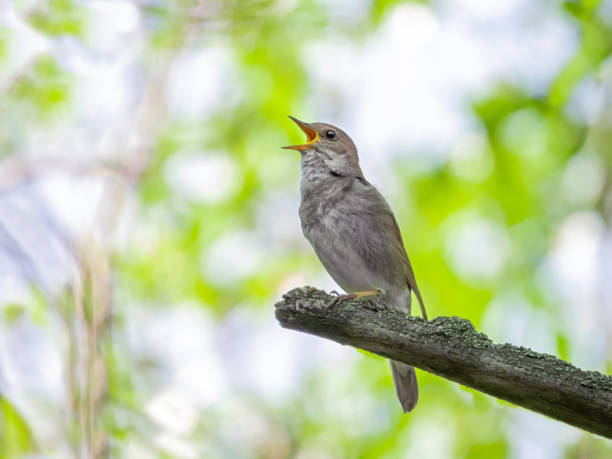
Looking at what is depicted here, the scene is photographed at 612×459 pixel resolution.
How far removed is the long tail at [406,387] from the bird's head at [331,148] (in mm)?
1664

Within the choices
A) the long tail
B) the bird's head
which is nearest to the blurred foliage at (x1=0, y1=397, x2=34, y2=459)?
the long tail

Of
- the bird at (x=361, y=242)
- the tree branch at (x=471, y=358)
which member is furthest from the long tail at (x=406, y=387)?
the tree branch at (x=471, y=358)

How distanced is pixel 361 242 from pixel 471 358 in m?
2.38

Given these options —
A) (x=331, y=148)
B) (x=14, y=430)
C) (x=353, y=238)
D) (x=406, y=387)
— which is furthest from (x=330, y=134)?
(x=14, y=430)

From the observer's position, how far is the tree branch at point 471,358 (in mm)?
2701

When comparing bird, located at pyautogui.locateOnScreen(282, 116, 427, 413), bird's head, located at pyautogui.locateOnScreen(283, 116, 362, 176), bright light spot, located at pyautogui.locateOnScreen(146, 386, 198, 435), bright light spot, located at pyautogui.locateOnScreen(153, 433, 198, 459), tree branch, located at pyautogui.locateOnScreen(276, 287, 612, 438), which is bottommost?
tree branch, located at pyautogui.locateOnScreen(276, 287, 612, 438)

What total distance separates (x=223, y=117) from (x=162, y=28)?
4.55 ft

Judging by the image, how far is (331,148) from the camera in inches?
234

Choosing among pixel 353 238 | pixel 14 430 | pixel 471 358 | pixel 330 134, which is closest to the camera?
pixel 471 358

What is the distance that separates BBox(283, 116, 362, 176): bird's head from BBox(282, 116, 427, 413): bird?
0.80 feet

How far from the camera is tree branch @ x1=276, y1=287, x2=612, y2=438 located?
8.86 feet

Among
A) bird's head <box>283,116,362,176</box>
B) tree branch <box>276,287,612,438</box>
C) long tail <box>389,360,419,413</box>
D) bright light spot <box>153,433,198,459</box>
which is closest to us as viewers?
tree branch <box>276,287,612,438</box>

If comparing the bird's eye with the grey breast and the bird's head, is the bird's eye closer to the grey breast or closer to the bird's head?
the bird's head

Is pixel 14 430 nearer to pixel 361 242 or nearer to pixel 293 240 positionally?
pixel 361 242
